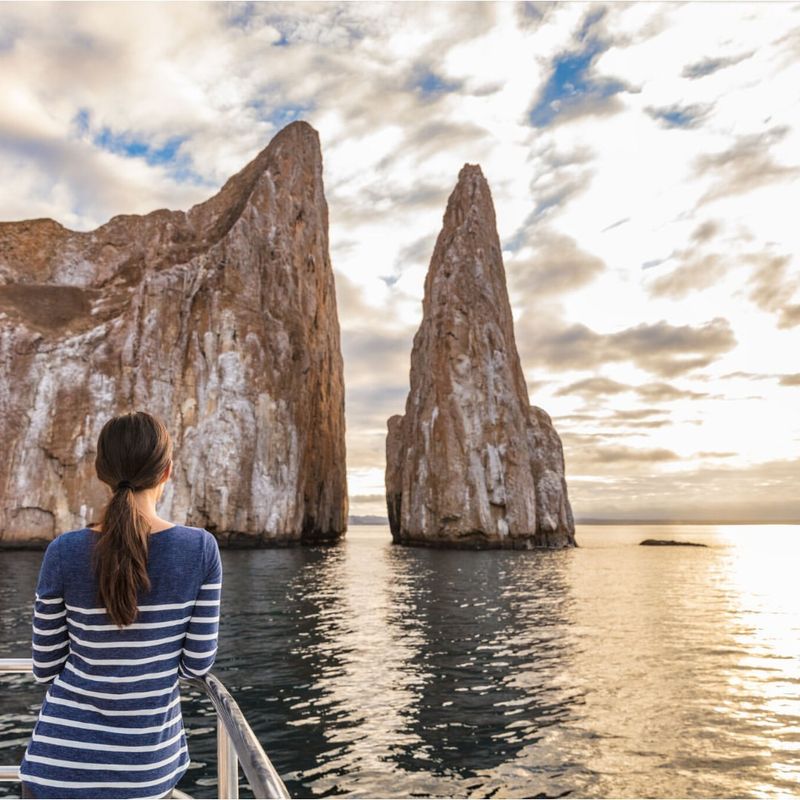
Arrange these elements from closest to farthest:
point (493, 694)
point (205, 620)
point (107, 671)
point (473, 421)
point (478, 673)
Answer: point (107, 671) < point (205, 620) < point (493, 694) < point (478, 673) < point (473, 421)

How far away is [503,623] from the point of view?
21.5m

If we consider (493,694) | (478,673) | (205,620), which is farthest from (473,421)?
(205,620)

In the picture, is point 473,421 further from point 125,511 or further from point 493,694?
point 125,511

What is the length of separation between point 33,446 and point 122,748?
62.3 metres

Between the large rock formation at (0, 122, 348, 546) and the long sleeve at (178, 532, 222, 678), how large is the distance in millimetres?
55609

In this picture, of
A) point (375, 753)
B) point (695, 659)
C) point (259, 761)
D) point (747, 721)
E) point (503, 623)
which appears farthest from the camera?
point (503, 623)

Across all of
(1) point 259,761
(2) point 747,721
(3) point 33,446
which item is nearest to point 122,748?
(1) point 259,761

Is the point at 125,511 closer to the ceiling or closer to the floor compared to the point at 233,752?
closer to the ceiling

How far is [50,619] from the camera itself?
247 centimetres

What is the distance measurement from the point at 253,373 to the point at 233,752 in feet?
194

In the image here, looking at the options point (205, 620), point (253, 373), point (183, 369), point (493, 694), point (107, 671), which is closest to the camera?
point (107, 671)

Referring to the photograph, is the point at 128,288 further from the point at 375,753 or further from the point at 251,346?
the point at 375,753

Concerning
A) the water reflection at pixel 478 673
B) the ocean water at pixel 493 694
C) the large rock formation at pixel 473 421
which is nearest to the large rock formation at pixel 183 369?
the large rock formation at pixel 473 421

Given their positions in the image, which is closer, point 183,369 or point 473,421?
point 183,369
